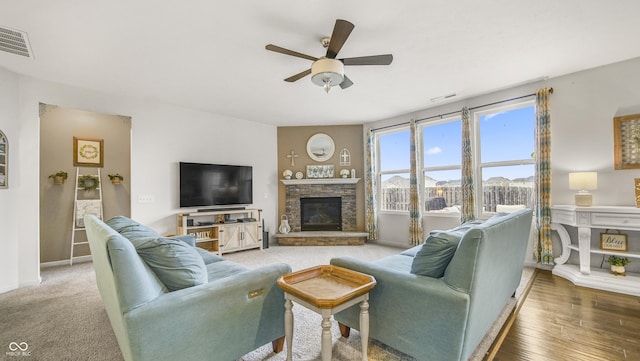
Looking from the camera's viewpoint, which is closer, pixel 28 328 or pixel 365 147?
pixel 28 328

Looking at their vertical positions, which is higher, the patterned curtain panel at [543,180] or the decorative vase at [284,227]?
the patterned curtain panel at [543,180]

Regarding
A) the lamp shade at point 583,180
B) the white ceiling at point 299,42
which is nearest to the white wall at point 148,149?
the white ceiling at point 299,42

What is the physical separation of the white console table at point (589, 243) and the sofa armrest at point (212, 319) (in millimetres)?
3645

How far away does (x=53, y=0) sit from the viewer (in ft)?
6.83

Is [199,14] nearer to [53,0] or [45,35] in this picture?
[53,0]

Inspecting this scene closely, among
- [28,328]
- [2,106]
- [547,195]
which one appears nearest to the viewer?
[28,328]

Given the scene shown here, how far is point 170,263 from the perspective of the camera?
5.12 feet

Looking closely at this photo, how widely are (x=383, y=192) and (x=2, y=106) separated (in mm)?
5992

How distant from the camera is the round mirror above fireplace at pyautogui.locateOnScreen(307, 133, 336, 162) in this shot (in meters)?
6.02

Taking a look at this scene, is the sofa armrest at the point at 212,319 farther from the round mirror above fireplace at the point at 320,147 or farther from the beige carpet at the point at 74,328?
the round mirror above fireplace at the point at 320,147

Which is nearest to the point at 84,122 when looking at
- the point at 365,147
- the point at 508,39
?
the point at 365,147

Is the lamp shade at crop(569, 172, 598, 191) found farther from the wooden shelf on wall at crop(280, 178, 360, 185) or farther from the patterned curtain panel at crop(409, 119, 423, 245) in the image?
the wooden shelf on wall at crop(280, 178, 360, 185)

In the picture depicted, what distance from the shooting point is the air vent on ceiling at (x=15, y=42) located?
249 cm

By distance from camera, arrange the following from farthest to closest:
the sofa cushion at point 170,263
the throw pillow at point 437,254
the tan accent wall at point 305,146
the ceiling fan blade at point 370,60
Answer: the tan accent wall at point 305,146 → the ceiling fan blade at point 370,60 → the throw pillow at point 437,254 → the sofa cushion at point 170,263
